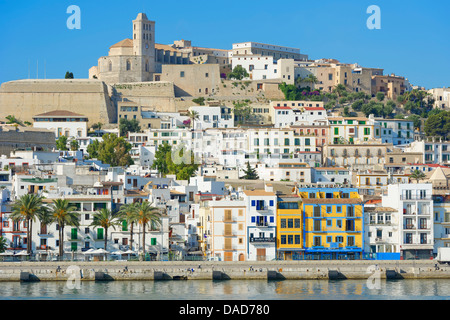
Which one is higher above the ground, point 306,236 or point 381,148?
point 381,148

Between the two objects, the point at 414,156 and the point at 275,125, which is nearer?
the point at 414,156

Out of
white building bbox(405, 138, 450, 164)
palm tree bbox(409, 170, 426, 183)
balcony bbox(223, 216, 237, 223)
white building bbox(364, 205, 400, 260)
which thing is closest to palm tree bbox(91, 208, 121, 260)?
balcony bbox(223, 216, 237, 223)

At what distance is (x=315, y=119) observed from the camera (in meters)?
103

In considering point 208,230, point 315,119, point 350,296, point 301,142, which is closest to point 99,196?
point 208,230

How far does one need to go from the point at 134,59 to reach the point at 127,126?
70.2 feet

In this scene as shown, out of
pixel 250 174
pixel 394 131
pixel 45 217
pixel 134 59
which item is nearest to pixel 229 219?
pixel 45 217

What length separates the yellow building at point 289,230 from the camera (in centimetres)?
5647

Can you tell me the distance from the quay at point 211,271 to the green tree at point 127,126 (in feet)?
179

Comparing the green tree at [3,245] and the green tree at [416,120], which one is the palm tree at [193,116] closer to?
→ the green tree at [416,120]

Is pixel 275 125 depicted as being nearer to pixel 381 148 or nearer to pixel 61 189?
pixel 381 148

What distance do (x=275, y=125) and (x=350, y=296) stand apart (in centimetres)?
6049

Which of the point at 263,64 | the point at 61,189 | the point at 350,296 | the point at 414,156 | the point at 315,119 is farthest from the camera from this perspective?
the point at 263,64

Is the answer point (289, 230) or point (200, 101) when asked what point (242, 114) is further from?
point (289, 230)

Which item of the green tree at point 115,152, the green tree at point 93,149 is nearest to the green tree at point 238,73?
the green tree at point 93,149
